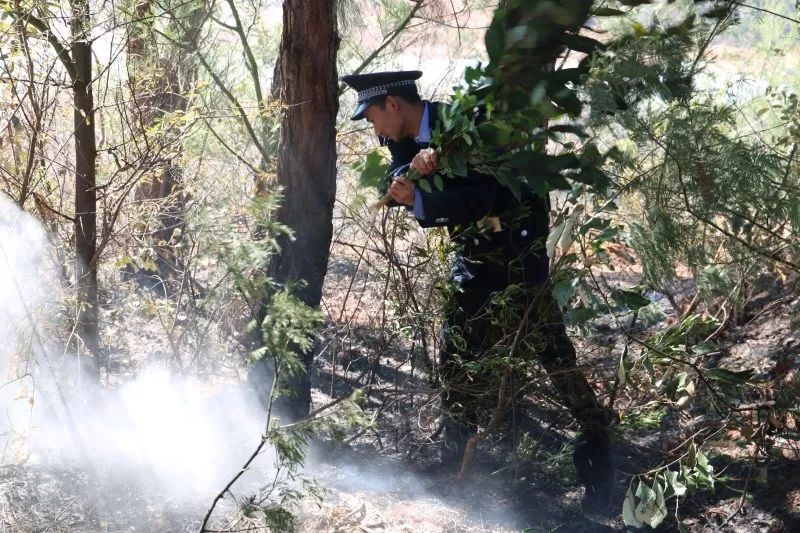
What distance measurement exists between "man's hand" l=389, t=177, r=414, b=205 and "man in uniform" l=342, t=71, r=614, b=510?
2.5 inches

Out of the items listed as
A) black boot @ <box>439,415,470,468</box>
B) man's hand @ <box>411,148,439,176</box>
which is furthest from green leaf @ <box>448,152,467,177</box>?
black boot @ <box>439,415,470,468</box>

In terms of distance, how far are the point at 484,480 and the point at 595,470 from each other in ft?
1.63

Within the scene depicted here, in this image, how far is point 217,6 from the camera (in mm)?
4957

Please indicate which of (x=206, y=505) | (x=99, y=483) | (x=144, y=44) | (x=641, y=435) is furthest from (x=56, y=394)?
(x=641, y=435)

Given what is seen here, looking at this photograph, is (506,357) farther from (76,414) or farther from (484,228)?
(76,414)

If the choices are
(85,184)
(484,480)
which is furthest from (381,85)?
(484,480)

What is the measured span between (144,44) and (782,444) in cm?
351

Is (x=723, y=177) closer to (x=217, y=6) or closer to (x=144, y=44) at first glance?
(x=144, y=44)

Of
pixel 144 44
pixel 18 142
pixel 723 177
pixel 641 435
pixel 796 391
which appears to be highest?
pixel 144 44

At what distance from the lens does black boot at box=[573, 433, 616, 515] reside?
3713 millimetres

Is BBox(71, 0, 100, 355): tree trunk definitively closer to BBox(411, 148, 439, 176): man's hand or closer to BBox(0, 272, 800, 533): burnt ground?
BBox(0, 272, 800, 533): burnt ground

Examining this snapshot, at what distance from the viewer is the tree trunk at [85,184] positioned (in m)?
3.76

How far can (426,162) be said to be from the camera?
3.03 m

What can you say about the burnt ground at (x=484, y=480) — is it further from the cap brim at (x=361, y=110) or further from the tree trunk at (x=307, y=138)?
the cap brim at (x=361, y=110)
